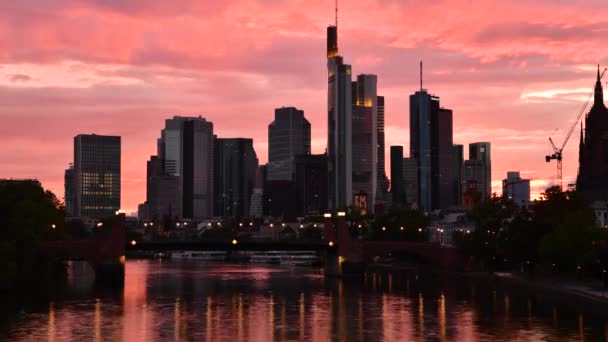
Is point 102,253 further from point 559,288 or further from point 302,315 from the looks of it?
point 559,288

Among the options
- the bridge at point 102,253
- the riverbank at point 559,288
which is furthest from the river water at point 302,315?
the bridge at point 102,253

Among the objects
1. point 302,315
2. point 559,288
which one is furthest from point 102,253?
point 559,288

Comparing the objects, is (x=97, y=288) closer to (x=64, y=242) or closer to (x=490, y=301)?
(x=64, y=242)

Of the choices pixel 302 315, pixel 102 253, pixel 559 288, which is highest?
pixel 102 253

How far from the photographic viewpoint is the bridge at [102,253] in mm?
184500

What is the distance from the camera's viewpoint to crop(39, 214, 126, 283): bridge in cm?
18450

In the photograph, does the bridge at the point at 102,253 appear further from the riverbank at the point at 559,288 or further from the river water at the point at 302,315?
the riverbank at the point at 559,288

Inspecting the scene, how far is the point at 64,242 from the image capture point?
181 m

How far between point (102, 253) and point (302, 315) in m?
76.0

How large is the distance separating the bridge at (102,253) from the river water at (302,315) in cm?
1305

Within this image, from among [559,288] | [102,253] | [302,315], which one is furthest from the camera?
[102,253]

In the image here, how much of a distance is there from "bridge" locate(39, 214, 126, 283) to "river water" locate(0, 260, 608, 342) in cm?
1305

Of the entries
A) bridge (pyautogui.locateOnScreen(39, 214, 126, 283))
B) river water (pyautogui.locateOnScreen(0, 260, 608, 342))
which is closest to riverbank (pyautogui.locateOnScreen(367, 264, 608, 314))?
river water (pyautogui.locateOnScreen(0, 260, 608, 342))

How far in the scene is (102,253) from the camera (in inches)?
7520
